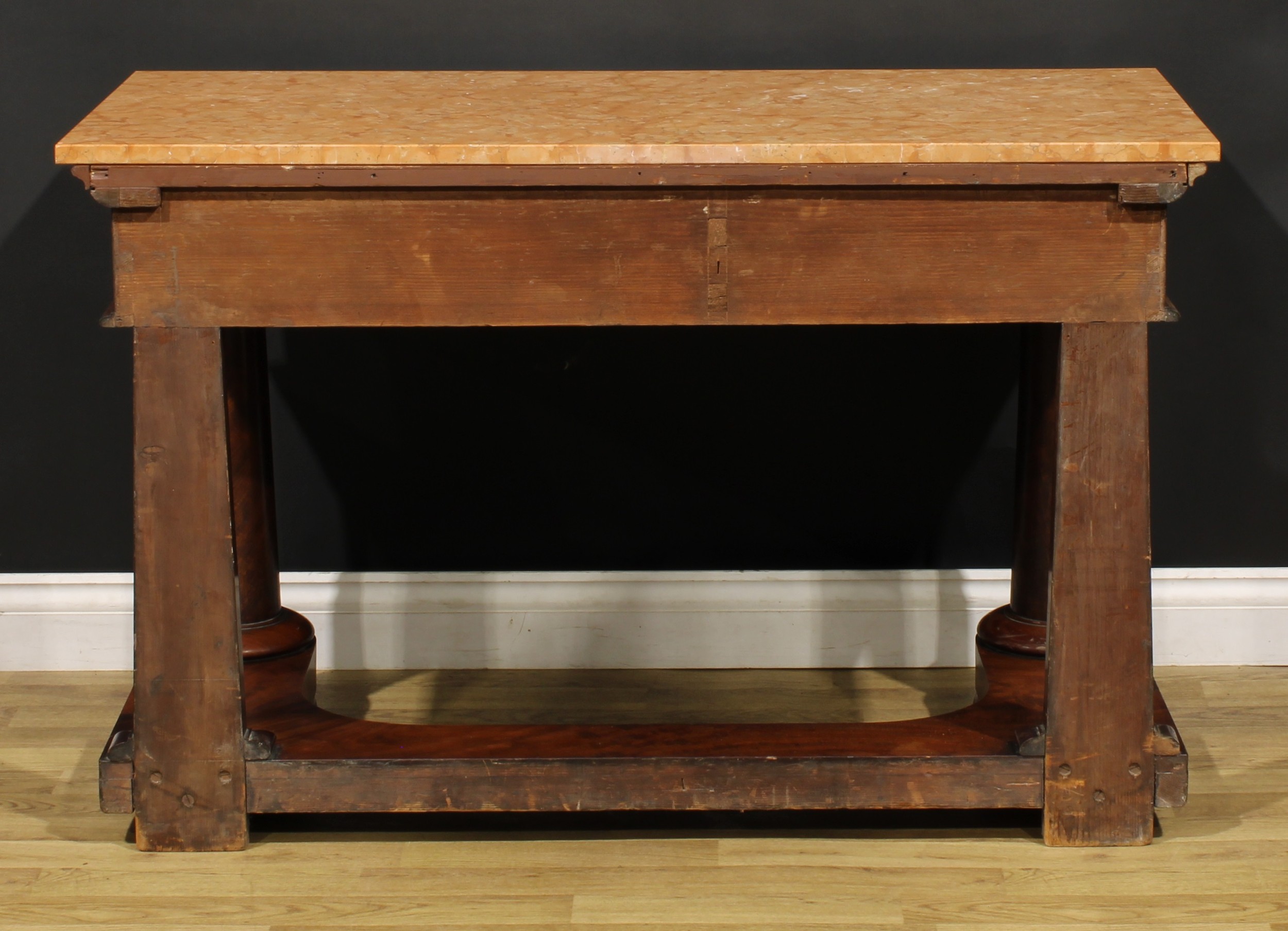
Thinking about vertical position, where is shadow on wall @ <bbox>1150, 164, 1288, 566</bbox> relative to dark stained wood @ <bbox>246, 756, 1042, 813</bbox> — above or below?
above

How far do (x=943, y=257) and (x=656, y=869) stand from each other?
0.78 meters

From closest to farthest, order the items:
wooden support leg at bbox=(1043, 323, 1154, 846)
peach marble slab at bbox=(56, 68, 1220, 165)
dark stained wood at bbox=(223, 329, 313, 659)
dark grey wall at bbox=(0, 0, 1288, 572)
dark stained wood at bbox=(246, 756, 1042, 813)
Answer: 1. peach marble slab at bbox=(56, 68, 1220, 165)
2. wooden support leg at bbox=(1043, 323, 1154, 846)
3. dark stained wood at bbox=(246, 756, 1042, 813)
4. dark stained wood at bbox=(223, 329, 313, 659)
5. dark grey wall at bbox=(0, 0, 1288, 572)

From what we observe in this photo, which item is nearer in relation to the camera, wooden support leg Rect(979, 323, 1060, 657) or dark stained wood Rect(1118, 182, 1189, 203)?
dark stained wood Rect(1118, 182, 1189, 203)

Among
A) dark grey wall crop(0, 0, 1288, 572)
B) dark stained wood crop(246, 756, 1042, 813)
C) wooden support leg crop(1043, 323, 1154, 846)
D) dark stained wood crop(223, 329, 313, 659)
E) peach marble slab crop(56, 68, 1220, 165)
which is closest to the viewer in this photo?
peach marble slab crop(56, 68, 1220, 165)

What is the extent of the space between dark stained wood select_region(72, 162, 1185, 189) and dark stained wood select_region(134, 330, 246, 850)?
0.18m

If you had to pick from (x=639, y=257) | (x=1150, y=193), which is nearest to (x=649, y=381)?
(x=639, y=257)

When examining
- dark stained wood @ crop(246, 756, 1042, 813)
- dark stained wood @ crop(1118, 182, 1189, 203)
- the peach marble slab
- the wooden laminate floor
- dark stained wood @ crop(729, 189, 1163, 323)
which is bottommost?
the wooden laminate floor

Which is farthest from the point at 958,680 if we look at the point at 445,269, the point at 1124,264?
the point at 445,269

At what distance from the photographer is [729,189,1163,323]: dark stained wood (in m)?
1.62

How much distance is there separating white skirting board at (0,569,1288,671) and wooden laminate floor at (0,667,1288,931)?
314mm

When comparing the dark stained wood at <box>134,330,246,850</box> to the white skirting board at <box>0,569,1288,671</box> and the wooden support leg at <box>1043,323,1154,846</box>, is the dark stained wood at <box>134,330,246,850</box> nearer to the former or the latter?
the white skirting board at <box>0,569,1288,671</box>

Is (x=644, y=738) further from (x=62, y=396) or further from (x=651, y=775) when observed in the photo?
(x=62, y=396)

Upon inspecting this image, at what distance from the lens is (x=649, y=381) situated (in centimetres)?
235

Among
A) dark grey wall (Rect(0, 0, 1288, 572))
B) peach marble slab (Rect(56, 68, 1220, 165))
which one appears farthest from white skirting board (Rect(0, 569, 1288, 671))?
peach marble slab (Rect(56, 68, 1220, 165))
